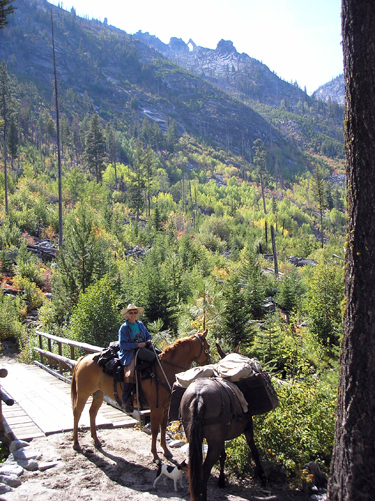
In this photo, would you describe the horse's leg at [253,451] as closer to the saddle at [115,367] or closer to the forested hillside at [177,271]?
the forested hillside at [177,271]

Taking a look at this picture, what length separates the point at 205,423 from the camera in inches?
184

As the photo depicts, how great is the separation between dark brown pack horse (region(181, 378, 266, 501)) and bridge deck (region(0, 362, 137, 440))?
3.39 meters

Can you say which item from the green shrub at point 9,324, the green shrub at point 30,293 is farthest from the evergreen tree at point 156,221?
the green shrub at point 9,324

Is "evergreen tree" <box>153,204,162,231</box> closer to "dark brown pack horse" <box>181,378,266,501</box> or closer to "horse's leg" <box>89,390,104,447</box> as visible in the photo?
"horse's leg" <box>89,390,104,447</box>

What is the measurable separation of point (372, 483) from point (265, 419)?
7.80ft

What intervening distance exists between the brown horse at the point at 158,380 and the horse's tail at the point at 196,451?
1.64 meters

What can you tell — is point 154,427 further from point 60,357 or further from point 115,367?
point 60,357

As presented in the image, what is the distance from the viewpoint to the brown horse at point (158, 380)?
243 inches

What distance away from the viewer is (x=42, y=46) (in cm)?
18725

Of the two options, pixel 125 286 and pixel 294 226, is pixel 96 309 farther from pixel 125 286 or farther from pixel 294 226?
pixel 294 226

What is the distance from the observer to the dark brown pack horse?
4461 millimetres

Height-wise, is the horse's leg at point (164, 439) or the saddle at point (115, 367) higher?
the saddle at point (115, 367)

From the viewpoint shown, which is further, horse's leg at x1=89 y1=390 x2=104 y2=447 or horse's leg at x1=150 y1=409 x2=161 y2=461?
horse's leg at x1=89 y1=390 x2=104 y2=447

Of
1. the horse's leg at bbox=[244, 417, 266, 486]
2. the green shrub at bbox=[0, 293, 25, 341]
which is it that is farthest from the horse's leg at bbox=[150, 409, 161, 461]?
the green shrub at bbox=[0, 293, 25, 341]
